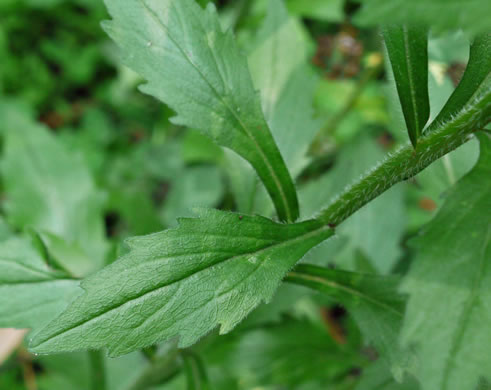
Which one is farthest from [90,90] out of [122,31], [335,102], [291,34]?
[122,31]

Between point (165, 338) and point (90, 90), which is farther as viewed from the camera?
point (90, 90)

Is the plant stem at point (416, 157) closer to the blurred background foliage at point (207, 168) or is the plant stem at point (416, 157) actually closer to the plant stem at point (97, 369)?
the blurred background foliage at point (207, 168)

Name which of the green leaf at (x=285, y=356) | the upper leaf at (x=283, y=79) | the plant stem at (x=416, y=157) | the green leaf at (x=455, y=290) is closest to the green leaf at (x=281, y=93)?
the upper leaf at (x=283, y=79)

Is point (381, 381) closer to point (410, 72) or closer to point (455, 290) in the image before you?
point (455, 290)

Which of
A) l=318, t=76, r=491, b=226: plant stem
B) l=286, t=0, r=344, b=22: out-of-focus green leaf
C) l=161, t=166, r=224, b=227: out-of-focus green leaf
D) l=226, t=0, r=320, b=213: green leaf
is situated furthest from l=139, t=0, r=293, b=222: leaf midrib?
l=286, t=0, r=344, b=22: out-of-focus green leaf

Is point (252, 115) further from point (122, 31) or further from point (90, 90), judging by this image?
point (90, 90)

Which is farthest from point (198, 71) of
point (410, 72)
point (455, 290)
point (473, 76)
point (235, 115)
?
point (455, 290)

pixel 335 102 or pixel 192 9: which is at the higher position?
pixel 192 9
